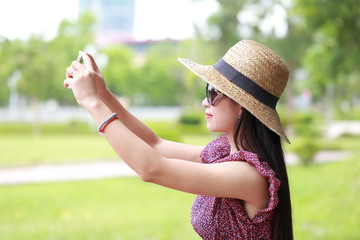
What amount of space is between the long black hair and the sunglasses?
0.28 feet

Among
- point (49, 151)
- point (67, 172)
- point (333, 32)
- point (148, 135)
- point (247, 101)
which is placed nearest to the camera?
point (247, 101)

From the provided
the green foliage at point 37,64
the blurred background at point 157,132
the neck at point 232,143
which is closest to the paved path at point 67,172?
the blurred background at point 157,132

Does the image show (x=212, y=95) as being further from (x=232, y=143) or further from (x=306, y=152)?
(x=306, y=152)

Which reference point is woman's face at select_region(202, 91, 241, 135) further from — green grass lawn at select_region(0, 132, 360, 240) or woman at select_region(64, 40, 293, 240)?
green grass lawn at select_region(0, 132, 360, 240)

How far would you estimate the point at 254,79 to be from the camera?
156cm

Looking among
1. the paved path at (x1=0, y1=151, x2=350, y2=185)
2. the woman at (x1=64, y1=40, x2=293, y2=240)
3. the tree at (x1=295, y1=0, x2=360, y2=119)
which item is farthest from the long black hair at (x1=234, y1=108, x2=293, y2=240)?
the paved path at (x1=0, y1=151, x2=350, y2=185)

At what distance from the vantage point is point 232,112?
5.29ft

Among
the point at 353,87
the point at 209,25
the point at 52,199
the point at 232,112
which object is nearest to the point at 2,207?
the point at 52,199

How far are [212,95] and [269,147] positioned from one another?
0.76ft

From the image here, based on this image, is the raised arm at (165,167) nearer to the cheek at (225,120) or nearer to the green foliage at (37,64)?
the cheek at (225,120)

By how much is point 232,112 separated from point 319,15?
6944 mm

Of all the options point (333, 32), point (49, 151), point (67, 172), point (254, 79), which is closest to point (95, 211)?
point (67, 172)

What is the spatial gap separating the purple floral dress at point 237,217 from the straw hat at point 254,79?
129mm

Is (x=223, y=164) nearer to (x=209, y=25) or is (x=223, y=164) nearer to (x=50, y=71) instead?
(x=209, y=25)
